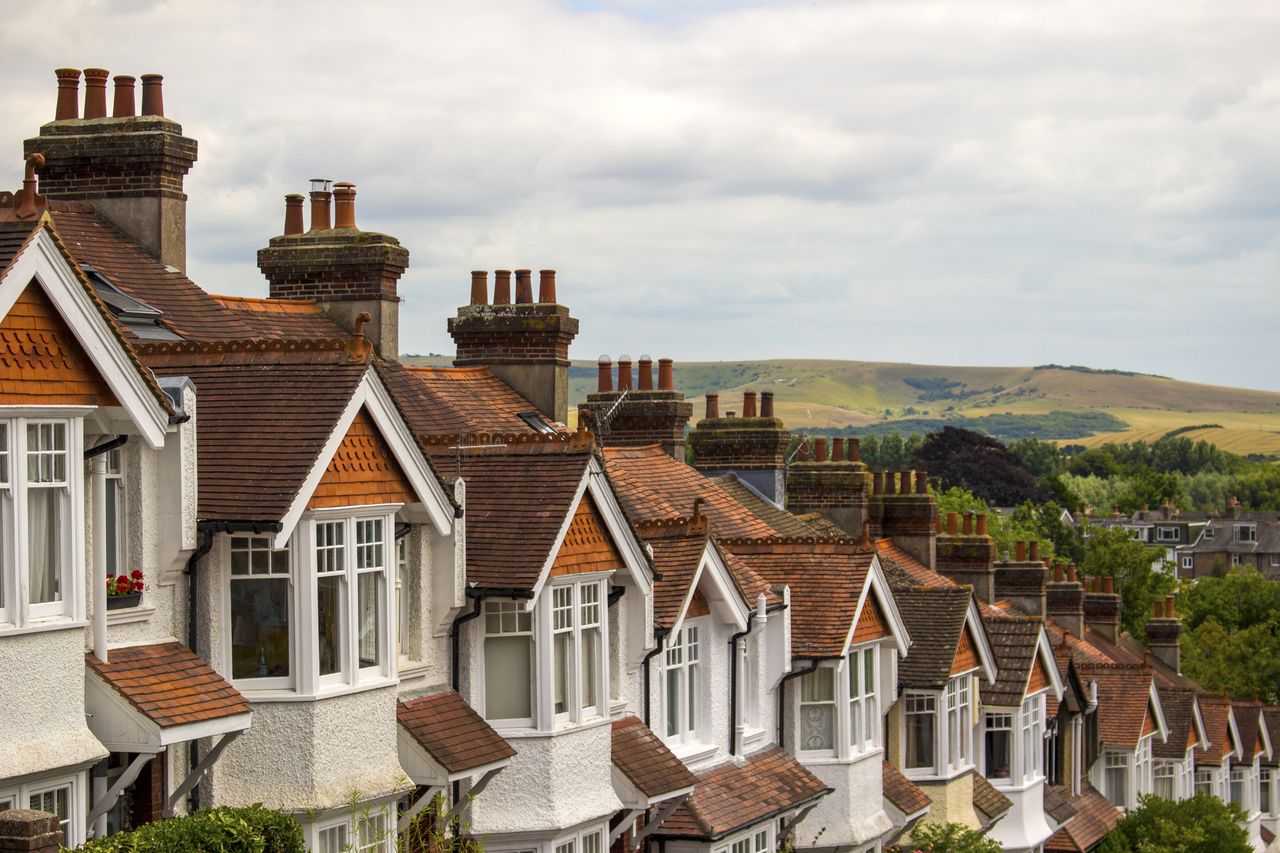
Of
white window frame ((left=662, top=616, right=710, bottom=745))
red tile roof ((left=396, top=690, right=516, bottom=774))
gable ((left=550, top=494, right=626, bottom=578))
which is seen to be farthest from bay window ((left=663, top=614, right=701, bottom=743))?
red tile roof ((left=396, top=690, right=516, bottom=774))

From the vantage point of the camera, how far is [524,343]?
2970cm

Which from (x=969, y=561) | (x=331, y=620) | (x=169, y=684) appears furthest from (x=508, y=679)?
(x=969, y=561)

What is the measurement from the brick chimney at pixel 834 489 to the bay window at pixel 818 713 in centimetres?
1023

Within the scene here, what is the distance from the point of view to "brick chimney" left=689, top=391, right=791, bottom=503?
3856 centimetres

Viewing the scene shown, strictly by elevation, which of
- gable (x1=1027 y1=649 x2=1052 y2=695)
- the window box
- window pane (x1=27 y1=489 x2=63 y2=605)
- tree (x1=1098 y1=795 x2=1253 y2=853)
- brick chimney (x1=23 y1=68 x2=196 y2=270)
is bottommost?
tree (x1=1098 y1=795 x2=1253 y2=853)

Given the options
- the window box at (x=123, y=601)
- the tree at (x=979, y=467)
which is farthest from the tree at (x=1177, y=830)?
the tree at (x=979, y=467)

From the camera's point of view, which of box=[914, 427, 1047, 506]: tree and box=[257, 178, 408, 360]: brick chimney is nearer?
box=[257, 178, 408, 360]: brick chimney

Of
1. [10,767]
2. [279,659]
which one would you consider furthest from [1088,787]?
[10,767]

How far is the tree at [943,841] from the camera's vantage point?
111ft

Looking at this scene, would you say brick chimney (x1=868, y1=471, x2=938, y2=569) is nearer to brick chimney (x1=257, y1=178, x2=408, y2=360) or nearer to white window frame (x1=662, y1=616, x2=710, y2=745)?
white window frame (x1=662, y1=616, x2=710, y2=745)

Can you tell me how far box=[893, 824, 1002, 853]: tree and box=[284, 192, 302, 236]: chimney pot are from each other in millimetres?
14507

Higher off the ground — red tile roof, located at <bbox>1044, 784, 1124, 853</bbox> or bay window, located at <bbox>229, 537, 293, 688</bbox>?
bay window, located at <bbox>229, 537, 293, 688</bbox>

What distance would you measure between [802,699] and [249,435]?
46.9 feet

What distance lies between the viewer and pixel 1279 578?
176 metres
